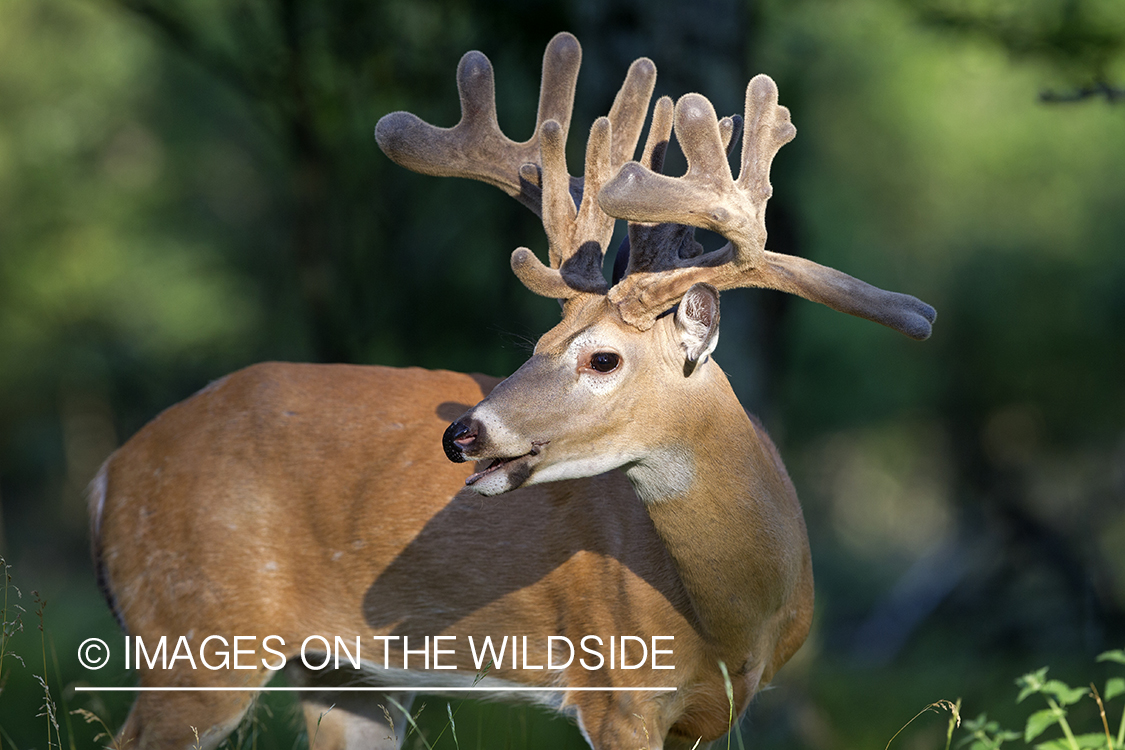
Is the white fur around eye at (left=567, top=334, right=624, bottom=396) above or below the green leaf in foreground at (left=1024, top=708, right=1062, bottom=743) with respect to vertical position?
above

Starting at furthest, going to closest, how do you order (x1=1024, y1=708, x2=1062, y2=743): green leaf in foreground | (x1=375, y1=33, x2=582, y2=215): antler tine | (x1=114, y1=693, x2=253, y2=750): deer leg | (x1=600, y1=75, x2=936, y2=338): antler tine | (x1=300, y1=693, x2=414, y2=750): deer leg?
(x1=300, y1=693, x2=414, y2=750): deer leg < (x1=114, y1=693, x2=253, y2=750): deer leg < (x1=375, y1=33, x2=582, y2=215): antler tine < (x1=600, y1=75, x2=936, y2=338): antler tine < (x1=1024, y1=708, x2=1062, y2=743): green leaf in foreground

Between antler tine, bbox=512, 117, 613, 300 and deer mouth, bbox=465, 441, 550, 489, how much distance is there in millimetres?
527

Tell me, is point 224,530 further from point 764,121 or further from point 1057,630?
point 1057,630

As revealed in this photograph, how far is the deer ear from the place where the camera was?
3164mm

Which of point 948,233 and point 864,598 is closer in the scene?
point 948,233

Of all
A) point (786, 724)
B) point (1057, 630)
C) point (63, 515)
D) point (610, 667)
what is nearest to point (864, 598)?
point (1057, 630)

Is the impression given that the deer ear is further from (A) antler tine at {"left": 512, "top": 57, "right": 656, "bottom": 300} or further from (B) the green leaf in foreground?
(B) the green leaf in foreground

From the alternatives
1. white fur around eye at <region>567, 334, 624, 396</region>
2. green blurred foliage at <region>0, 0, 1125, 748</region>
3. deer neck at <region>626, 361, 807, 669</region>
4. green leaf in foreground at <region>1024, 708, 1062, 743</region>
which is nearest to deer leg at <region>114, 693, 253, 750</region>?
green blurred foliage at <region>0, 0, 1125, 748</region>

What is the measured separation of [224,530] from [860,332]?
374 inches

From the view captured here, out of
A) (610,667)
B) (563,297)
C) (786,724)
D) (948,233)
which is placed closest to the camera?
(563,297)

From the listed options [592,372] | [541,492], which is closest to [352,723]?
[541,492]

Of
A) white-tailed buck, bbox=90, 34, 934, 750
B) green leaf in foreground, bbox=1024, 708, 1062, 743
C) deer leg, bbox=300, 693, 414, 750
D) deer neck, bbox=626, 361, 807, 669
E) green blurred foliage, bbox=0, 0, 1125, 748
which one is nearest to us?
green leaf in foreground, bbox=1024, 708, 1062, 743

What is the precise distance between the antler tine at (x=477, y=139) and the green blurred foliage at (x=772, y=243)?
0.60m

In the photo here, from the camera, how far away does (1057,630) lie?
31.6ft
